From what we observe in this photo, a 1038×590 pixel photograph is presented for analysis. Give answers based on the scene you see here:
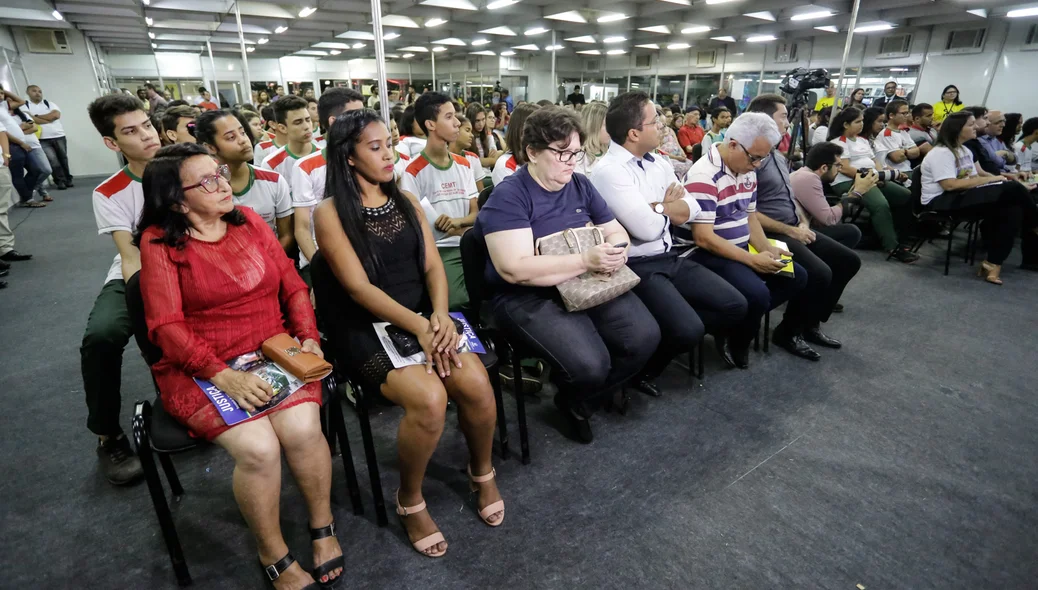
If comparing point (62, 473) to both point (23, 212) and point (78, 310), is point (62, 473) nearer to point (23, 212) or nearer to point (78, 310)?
point (78, 310)

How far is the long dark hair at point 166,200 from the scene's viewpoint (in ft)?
4.76

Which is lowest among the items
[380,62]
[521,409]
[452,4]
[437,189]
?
[521,409]

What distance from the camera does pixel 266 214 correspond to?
2342mm

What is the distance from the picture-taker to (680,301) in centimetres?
224

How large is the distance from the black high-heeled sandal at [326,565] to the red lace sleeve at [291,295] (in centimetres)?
58

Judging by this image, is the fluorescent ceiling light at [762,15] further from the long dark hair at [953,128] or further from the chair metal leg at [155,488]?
the chair metal leg at [155,488]

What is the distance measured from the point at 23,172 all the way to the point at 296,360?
746cm

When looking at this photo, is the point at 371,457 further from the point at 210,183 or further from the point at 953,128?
the point at 953,128

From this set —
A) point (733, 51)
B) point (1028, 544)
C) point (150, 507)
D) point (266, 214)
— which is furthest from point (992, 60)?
point (150, 507)

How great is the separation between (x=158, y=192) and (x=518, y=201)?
43.1 inches

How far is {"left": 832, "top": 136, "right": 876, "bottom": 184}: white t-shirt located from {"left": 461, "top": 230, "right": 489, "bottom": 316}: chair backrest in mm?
3831

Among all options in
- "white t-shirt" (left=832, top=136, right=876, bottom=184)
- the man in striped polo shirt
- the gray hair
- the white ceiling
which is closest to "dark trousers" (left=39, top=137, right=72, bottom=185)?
the white ceiling

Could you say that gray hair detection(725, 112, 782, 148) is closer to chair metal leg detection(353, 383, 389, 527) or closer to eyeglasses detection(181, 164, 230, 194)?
chair metal leg detection(353, 383, 389, 527)

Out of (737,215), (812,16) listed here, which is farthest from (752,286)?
(812,16)
